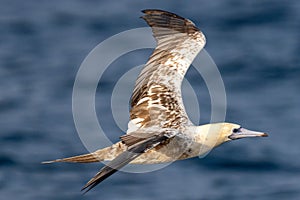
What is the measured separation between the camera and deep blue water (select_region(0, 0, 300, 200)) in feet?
73.6

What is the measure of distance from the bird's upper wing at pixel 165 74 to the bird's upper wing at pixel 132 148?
3.51 ft

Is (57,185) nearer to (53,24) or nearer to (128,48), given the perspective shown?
(128,48)

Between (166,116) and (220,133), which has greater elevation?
(166,116)

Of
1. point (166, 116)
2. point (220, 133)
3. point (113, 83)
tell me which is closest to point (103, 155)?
point (166, 116)

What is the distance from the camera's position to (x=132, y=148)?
1245 cm

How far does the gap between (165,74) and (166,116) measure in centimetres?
88

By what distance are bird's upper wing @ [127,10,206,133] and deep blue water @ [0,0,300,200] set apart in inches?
259

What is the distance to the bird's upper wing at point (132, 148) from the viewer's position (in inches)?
470

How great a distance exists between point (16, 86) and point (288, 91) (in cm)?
603

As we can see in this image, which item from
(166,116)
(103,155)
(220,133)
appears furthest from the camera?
(166,116)

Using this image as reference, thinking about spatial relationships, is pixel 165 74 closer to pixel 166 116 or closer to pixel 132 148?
pixel 166 116

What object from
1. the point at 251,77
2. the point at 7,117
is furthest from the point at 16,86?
the point at 251,77

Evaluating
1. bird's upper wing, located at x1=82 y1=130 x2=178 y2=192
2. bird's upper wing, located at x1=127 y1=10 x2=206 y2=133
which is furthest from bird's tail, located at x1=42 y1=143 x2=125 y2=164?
bird's upper wing, located at x1=82 y1=130 x2=178 y2=192

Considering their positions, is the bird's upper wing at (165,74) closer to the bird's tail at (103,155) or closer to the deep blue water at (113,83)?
the bird's tail at (103,155)
